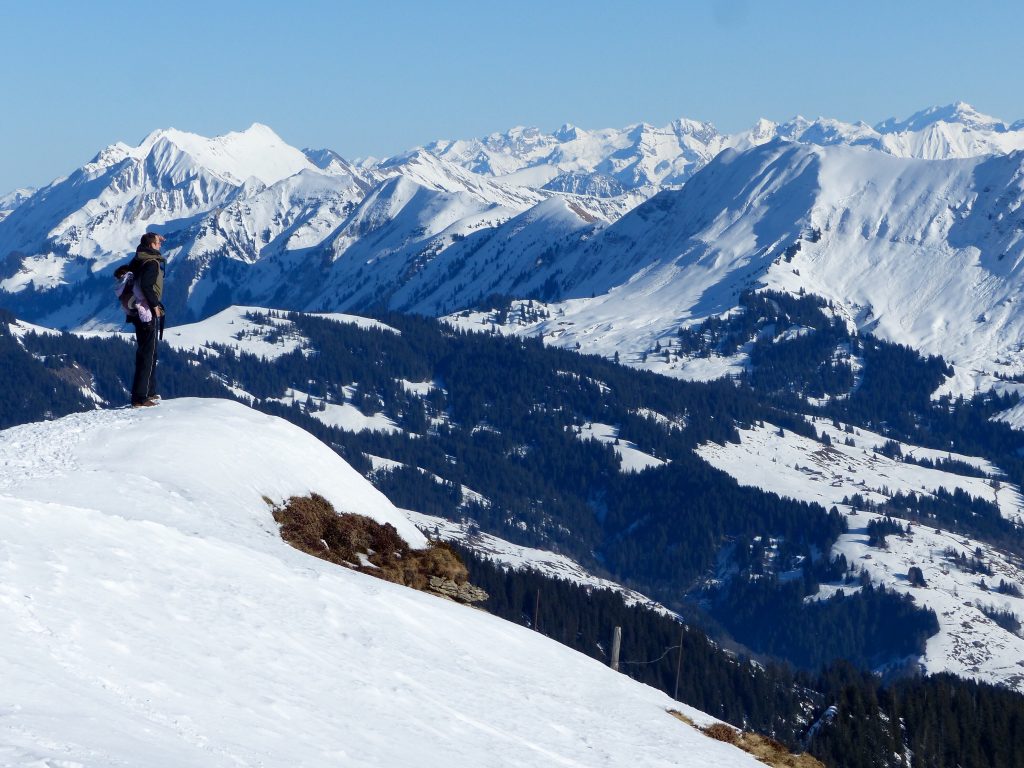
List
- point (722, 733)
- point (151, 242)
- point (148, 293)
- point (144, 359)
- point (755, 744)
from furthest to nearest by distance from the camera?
point (144, 359), point (148, 293), point (151, 242), point (755, 744), point (722, 733)

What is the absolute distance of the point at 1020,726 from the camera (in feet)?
376

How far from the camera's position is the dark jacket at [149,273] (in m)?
34.7

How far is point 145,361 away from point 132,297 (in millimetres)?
2639

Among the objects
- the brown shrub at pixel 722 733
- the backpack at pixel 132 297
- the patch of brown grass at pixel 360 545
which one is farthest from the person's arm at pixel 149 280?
the brown shrub at pixel 722 733

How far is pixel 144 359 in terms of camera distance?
37.2 meters

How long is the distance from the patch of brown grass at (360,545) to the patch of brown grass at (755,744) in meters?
9.43

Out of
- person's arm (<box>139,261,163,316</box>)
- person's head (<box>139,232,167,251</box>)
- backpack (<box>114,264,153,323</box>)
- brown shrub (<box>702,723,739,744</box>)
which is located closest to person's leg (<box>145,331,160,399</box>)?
backpack (<box>114,264,153,323</box>)

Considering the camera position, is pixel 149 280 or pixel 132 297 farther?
pixel 132 297

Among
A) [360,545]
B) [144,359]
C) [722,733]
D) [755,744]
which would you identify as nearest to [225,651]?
[722,733]

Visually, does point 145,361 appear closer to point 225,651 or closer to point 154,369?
point 154,369

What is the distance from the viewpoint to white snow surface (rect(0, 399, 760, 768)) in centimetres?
1834

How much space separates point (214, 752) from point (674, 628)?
452 ft

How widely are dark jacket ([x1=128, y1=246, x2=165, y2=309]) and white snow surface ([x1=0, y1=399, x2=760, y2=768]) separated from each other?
11.5 ft

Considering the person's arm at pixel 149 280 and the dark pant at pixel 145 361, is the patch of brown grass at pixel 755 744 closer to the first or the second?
the person's arm at pixel 149 280
